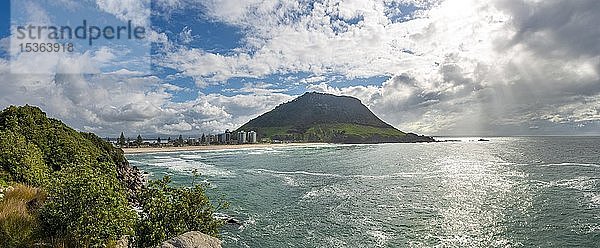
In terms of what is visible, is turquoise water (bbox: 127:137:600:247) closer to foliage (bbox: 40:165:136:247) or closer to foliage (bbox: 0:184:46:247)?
foliage (bbox: 0:184:46:247)

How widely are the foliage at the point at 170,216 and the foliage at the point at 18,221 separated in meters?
4.69

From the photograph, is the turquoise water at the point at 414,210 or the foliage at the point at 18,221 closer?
the foliage at the point at 18,221

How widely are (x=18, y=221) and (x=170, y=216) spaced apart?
7.07 m

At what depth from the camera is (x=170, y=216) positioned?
21578mm

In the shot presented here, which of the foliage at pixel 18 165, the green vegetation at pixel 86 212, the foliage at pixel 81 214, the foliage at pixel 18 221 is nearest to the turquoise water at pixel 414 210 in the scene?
the green vegetation at pixel 86 212

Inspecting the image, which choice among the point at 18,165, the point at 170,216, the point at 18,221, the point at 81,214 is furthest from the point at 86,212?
the point at 18,165

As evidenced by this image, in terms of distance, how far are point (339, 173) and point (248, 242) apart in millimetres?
57183

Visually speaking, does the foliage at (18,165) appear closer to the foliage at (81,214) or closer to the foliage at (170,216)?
the foliage at (170,216)

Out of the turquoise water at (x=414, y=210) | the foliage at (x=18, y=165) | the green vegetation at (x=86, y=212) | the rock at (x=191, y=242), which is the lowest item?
the turquoise water at (x=414, y=210)

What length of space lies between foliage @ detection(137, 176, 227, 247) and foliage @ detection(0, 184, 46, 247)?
15.4 ft

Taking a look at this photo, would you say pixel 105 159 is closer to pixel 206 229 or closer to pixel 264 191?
pixel 264 191

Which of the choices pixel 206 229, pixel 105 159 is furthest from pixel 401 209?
pixel 105 159

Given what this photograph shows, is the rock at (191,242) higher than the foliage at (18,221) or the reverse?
the reverse

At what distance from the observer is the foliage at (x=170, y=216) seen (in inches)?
775
